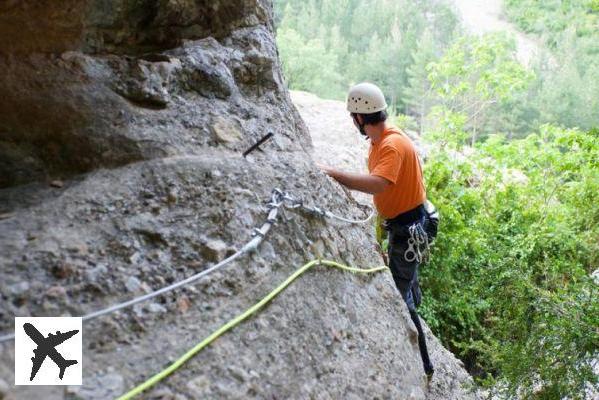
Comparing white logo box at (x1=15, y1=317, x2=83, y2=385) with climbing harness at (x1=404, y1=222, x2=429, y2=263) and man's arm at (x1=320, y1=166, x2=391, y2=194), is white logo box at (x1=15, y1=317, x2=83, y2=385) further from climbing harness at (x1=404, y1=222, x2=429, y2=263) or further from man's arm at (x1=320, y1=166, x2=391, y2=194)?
climbing harness at (x1=404, y1=222, x2=429, y2=263)

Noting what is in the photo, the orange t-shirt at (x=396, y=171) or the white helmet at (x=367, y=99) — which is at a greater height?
the white helmet at (x=367, y=99)

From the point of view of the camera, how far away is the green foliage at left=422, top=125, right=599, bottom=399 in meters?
3.21

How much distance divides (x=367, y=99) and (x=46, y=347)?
2602mm

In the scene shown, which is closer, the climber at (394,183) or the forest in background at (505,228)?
the forest in background at (505,228)

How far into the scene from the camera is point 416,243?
379 centimetres

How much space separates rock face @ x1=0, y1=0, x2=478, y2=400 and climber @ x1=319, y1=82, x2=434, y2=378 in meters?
0.28

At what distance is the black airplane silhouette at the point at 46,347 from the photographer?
1.81 m

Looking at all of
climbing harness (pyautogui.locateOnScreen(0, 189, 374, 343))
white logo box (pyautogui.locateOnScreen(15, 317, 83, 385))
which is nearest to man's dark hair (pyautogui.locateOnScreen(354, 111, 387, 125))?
climbing harness (pyautogui.locateOnScreen(0, 189, 374, 343))

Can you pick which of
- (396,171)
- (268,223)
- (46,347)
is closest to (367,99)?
(396,171)

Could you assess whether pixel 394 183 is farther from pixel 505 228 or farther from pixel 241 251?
pixel 505 228

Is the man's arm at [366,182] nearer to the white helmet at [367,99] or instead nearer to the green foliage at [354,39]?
the white helmet at [367,99]

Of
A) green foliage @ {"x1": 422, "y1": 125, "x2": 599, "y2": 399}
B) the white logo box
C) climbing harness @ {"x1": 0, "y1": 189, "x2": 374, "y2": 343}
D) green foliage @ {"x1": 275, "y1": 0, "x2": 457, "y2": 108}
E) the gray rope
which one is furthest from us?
green foliage @ {"x1": 275, "y1": 0, "x2": 457, "y2": 108}

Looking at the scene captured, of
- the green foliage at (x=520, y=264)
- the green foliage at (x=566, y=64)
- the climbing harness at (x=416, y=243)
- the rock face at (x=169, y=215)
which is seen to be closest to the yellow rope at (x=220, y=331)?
the rock face at (x=169, y=215)

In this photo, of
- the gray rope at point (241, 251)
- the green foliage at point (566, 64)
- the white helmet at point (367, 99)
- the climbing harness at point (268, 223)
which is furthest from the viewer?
the green foliage at point (566, 64)
